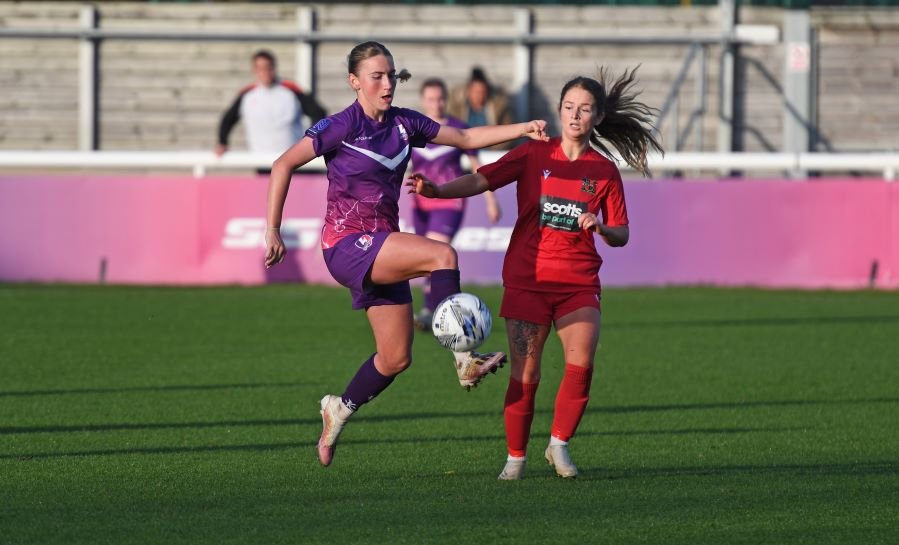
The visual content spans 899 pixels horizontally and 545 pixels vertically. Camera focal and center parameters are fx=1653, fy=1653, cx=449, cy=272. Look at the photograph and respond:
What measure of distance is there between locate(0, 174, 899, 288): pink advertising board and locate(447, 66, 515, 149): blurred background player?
5.23ft

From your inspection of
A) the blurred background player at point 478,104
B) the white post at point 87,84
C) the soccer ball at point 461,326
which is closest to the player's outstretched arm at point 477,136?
the soccer ball at point 461,326

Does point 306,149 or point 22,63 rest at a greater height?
point 22,63

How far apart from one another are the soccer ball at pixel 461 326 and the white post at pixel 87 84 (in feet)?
53.3

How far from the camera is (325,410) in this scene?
7.41 metres

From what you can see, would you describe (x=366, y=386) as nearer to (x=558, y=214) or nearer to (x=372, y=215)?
(x=372, y=215)

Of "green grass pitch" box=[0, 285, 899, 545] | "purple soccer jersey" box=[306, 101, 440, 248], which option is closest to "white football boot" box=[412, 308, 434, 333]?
"green grass pitch" box=[0, 285, 899, 545]

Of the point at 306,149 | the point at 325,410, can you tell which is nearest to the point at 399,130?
the point at 306,149

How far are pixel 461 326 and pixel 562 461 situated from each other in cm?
84

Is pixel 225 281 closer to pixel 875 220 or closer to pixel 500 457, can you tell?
pixel 875 220

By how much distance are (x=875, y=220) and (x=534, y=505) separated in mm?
11170

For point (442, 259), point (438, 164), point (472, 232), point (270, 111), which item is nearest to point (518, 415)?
point (442, 259)

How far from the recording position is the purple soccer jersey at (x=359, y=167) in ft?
23.4

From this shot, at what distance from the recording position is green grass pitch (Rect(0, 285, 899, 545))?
5.97 m

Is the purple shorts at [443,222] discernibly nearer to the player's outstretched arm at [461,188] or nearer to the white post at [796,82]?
the player's outstretched arm at [461,188]
